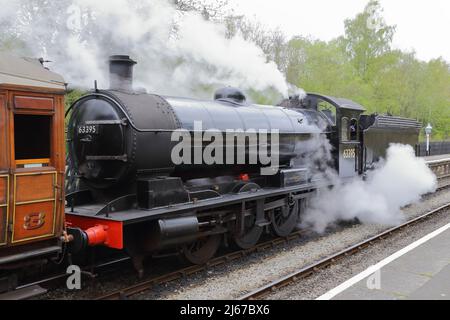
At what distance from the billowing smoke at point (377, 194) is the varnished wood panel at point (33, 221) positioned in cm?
581

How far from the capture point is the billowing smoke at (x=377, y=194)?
959 centimetres

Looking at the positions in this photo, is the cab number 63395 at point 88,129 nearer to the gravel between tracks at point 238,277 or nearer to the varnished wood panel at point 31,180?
the varnished wood panel at point 31,180

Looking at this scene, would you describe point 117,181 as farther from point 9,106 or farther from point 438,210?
point 438,210

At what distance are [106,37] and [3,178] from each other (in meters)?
6.11

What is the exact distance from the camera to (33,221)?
4531 millimetres

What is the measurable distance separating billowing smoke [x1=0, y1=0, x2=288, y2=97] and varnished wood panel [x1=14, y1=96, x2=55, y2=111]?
3.39 meters

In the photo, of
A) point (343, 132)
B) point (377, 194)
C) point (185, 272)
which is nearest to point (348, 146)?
point (343, 132)

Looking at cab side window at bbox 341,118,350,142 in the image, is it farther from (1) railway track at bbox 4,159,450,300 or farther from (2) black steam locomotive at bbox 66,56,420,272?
(1) railway track at bbox 4,159,450,300

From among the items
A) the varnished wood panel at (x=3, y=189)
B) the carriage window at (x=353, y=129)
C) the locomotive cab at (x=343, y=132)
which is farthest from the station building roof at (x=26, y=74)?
the carriage window at (x=353, y=129)

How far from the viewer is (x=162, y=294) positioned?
5574mm

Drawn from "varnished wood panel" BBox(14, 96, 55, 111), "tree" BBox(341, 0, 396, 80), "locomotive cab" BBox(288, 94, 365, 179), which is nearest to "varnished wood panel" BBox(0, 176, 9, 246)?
"varnished wood panel" BBox(14, 96, 55, 111)

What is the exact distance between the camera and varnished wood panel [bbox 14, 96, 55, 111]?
14.4ft

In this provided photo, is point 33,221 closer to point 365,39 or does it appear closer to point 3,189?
point 3,189
